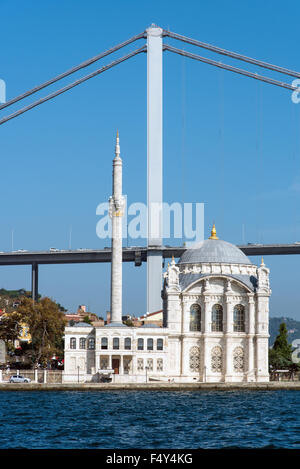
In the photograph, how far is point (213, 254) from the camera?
280ft

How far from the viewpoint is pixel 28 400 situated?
62906 millimetres

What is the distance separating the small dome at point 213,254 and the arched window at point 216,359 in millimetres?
7444

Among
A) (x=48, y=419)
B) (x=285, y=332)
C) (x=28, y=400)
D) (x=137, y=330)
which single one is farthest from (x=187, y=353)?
(x=48, y=419)

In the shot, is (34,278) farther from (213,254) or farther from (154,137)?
(213,254)

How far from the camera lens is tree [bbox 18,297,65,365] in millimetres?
88812

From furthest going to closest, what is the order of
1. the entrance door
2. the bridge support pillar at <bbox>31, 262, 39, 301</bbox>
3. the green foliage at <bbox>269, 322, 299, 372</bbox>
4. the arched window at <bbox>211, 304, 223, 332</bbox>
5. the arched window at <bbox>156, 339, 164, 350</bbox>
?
the bridge support pillar at <bbox>31, 262, 39, 301</bbox>
the green foliage at <bbox>269, 322, 299, 372</bbox>
the arched window at <bbox>211, 304, 223, 332</bbox>
the arched window at <bbox>156, 339, 164, 350</bbox>
the entrance door

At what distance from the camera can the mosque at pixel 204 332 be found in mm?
82375

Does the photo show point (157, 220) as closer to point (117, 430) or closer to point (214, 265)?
point (214, 265)

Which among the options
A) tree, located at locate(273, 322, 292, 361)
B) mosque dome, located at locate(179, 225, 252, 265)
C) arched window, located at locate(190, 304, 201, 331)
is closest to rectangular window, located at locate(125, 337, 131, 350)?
arched window, located at locate(190, 304, 201, 331)

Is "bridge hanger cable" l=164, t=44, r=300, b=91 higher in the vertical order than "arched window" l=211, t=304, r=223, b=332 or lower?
higher

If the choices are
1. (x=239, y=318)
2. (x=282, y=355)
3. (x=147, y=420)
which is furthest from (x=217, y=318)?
(x=147, y=420)

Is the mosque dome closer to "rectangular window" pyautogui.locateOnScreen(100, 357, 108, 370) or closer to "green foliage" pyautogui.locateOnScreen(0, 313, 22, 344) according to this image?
"rectangular window" pyautogui.locateOnScreen(100, 357, 108, 370)

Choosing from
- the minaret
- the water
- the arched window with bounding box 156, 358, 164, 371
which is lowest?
the water

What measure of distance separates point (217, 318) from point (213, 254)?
18.0 ft
